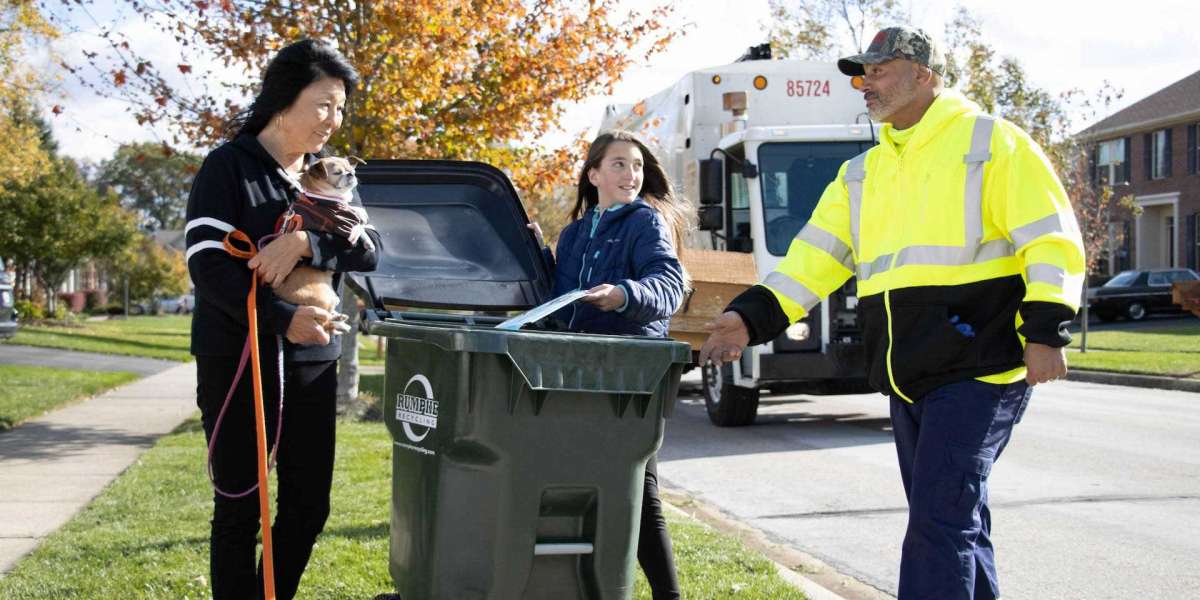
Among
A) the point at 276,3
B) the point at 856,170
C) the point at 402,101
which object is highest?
the point at 276,3

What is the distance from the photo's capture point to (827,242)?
3682 mm

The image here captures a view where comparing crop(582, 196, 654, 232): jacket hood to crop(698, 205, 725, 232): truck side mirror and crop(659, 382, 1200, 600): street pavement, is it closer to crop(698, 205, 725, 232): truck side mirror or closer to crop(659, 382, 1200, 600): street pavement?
crop(659, 382, 1200, 600): street pavement

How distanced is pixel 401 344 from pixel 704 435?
750 cm

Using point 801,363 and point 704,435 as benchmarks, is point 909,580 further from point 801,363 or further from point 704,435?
point 704,435

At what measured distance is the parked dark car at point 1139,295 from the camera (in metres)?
33.8

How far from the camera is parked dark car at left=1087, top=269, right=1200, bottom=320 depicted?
111 feet

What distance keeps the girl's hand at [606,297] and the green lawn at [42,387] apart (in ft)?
27.1

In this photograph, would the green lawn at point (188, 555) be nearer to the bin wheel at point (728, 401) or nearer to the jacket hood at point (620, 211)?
the jacket hood at point (620, 211)

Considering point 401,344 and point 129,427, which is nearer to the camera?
point 401,344

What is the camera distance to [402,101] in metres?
10.2

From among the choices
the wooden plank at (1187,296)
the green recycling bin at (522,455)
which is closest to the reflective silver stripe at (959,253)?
the green recycling bin at (522,455)

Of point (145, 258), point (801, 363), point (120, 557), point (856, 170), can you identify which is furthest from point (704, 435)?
point (145, 258)

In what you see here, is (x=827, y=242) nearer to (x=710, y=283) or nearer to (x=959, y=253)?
(x=959, y=253)

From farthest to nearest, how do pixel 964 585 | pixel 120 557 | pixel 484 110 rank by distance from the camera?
1. pixel 484 110
2. pixel 120 557
3. pixel 964 585
